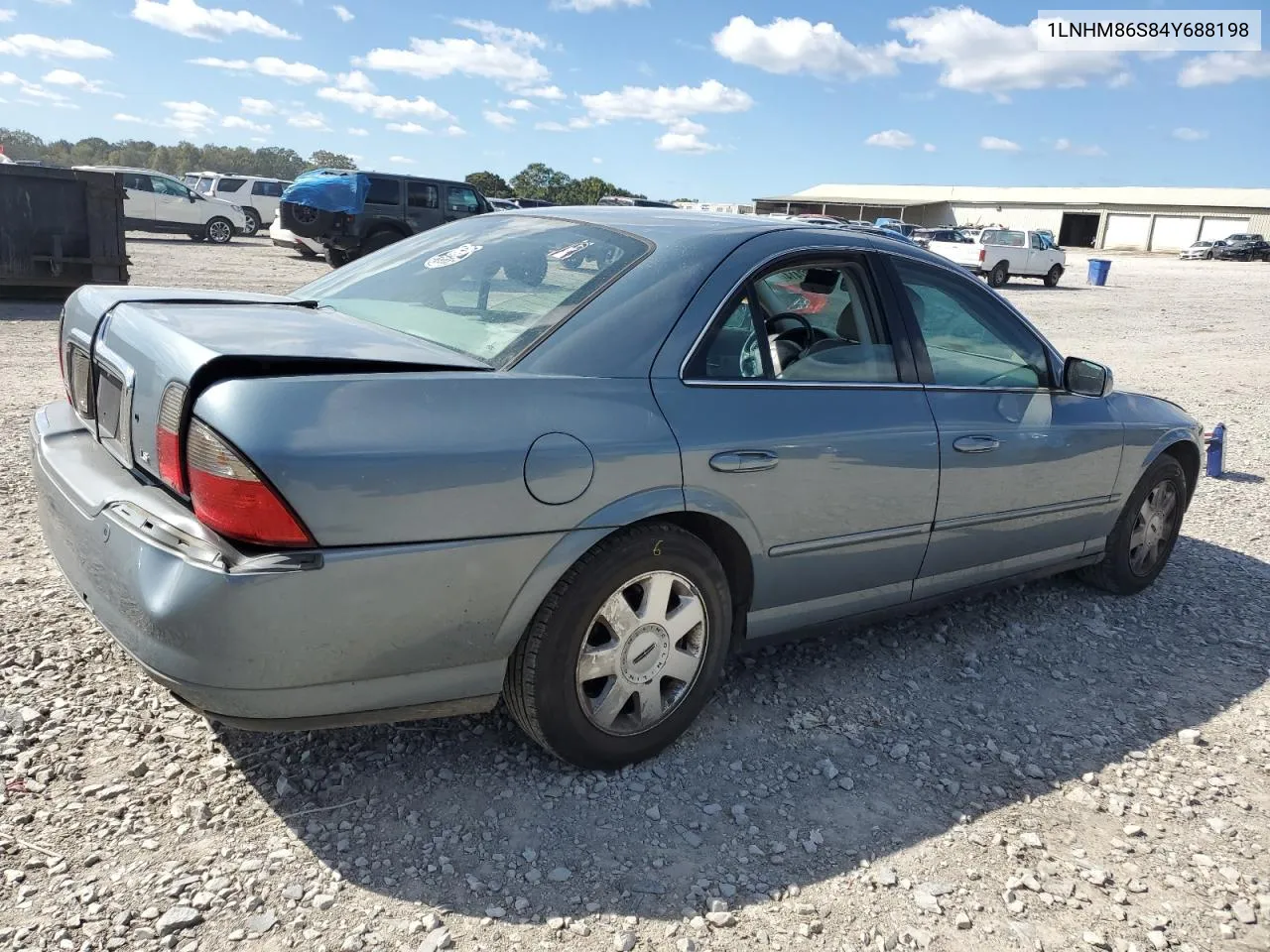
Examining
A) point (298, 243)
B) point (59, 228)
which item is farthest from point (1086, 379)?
point (298, 243)

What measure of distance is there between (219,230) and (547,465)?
26612 millimetres

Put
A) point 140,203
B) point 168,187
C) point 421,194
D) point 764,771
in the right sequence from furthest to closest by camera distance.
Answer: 1. point 168,187
2. point 140,203
3. point 421,194
4. point 764,771

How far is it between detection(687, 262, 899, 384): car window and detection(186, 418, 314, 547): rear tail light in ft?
4.21

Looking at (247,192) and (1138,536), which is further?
(247,192)

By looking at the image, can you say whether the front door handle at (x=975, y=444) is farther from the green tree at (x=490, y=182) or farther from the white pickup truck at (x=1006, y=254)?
the green tree at (x=490, y=182)

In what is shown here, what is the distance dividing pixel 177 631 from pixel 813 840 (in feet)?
5.64

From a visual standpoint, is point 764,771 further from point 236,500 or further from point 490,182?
point 490,182

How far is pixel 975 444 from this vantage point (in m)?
3.54

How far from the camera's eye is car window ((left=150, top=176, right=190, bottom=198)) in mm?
24391

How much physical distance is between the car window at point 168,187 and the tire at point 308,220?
23.5 ft

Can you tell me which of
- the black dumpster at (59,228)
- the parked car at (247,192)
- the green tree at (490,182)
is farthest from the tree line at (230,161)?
the black dumpster at (59,228)

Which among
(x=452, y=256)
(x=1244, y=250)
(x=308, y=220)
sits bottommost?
(x=452, y=256)

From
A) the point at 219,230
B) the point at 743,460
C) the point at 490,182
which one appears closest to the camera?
the point at 743,460

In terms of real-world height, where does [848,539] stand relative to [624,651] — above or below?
above
